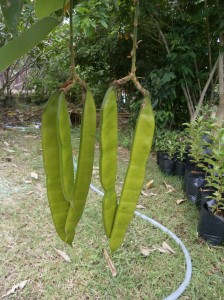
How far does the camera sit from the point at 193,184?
2.15 meters

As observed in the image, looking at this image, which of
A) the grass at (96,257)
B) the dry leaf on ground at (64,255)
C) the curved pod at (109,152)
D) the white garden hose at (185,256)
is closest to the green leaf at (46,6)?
the curved pod at (109,152)

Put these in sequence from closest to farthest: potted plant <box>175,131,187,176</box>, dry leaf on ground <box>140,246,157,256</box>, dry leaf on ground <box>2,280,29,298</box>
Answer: dry leaf on ground <box>2,280,29,298</box>, dry leaf on ground <box>140,246,157,256</box>, potted plant <box>175,131,187,176</box>

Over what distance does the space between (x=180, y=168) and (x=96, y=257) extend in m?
1.30

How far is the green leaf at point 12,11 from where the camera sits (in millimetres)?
384

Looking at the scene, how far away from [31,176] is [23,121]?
2.38 meters

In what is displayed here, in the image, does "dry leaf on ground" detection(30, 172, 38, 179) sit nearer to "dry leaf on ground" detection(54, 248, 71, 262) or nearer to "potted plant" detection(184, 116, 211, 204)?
"dry leaf on ground" detection(54, 248, 71, 262)

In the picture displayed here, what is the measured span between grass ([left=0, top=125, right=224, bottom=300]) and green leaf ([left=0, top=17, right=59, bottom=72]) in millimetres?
1196

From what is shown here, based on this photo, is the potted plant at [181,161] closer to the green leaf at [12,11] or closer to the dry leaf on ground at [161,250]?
the dry leaf on ground at [161,250]

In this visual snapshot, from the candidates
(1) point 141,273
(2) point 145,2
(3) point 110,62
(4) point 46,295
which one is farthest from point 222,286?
(3) point 110,62

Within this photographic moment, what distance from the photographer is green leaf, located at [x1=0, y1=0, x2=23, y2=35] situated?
0.38 m

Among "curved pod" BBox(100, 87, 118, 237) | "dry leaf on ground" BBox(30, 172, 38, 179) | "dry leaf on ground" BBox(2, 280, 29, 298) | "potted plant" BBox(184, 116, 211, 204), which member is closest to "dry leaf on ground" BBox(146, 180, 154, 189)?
"potted plant" BBox(184, 116, 211, 204)

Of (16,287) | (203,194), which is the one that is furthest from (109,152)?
(203,194)

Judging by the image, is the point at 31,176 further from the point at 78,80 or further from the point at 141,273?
the point at 78,80

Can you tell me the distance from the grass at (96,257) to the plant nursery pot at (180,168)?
1.33 feet
